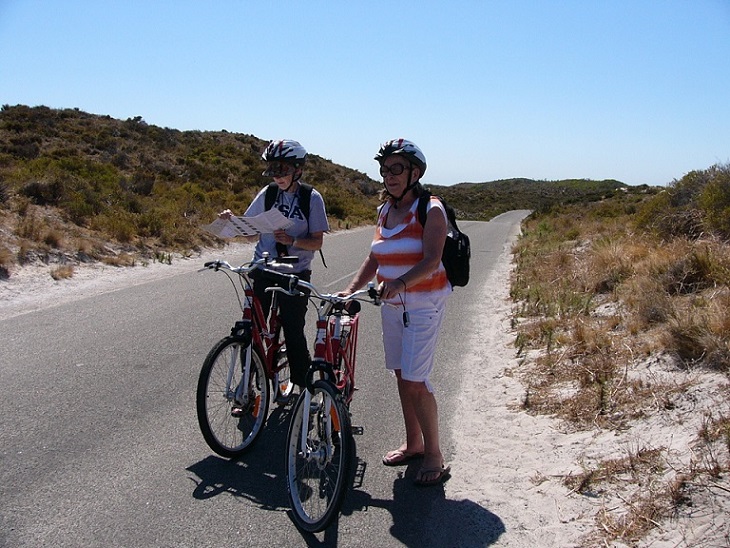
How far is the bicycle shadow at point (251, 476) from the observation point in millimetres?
3807

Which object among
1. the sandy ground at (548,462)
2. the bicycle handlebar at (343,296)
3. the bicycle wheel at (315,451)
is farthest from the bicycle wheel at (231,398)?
the sandy ground at (548,462)

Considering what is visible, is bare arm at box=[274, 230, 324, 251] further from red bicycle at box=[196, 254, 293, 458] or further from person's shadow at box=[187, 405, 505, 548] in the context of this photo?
person's shadow at box=[187, 405, 505, 548]

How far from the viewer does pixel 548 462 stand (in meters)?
4.34

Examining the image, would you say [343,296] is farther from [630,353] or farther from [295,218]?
[630,353]

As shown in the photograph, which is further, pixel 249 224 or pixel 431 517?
pixel 249 224

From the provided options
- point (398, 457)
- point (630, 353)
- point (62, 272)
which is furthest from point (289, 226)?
point (62, 272)

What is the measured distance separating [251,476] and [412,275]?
5.55 ft

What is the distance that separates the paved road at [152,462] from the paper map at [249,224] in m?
1.51

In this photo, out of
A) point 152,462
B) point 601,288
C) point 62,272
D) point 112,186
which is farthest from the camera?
point 112,186

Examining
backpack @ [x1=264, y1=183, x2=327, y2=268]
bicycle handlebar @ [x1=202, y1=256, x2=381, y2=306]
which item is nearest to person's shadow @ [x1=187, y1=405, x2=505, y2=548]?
bicycle handlebar @ [x1=202, y1=256, x2=381, y2=306]

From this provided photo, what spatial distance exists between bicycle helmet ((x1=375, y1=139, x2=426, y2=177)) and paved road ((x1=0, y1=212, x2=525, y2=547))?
2.04 metres

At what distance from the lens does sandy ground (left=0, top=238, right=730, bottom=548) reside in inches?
126

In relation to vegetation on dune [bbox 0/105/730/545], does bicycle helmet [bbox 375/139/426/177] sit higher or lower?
higher

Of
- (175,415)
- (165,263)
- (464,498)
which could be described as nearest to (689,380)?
(464,498)
